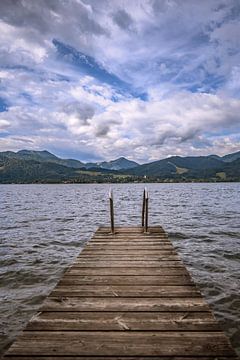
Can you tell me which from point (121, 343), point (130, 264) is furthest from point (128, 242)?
point (121, 343)

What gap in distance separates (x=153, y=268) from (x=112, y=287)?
173 centimetres

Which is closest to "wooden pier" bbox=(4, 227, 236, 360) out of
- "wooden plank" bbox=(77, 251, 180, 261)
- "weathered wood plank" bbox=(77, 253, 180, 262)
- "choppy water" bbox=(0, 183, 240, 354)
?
"weathered wood plank" bbox=(77, 253, 180, 262)

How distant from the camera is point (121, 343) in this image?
3846 millimetres

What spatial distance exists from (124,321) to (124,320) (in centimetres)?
3

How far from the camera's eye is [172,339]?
3918 millimetres

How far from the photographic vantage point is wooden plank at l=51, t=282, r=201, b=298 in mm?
5517

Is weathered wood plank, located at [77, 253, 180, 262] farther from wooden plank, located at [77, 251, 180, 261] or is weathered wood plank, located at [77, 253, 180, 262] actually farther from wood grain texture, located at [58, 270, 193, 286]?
wood grain texture, located at [58, 270, 193, 286]

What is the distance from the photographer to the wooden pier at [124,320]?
12.0ft

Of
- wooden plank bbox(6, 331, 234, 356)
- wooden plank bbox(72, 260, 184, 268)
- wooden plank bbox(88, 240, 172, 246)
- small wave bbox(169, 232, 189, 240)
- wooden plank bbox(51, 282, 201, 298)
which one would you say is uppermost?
wooden plank bbox(6, 331, 234, 356)

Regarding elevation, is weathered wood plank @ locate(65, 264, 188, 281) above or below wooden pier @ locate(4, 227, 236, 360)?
below

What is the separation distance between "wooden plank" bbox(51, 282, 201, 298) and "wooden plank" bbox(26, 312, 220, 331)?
0.83m

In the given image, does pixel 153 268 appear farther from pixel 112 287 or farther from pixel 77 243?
pixel 77 243

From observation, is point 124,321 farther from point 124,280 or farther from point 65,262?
point 65,262

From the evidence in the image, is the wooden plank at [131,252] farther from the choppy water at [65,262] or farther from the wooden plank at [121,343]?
the wooden plank at [121,343]
